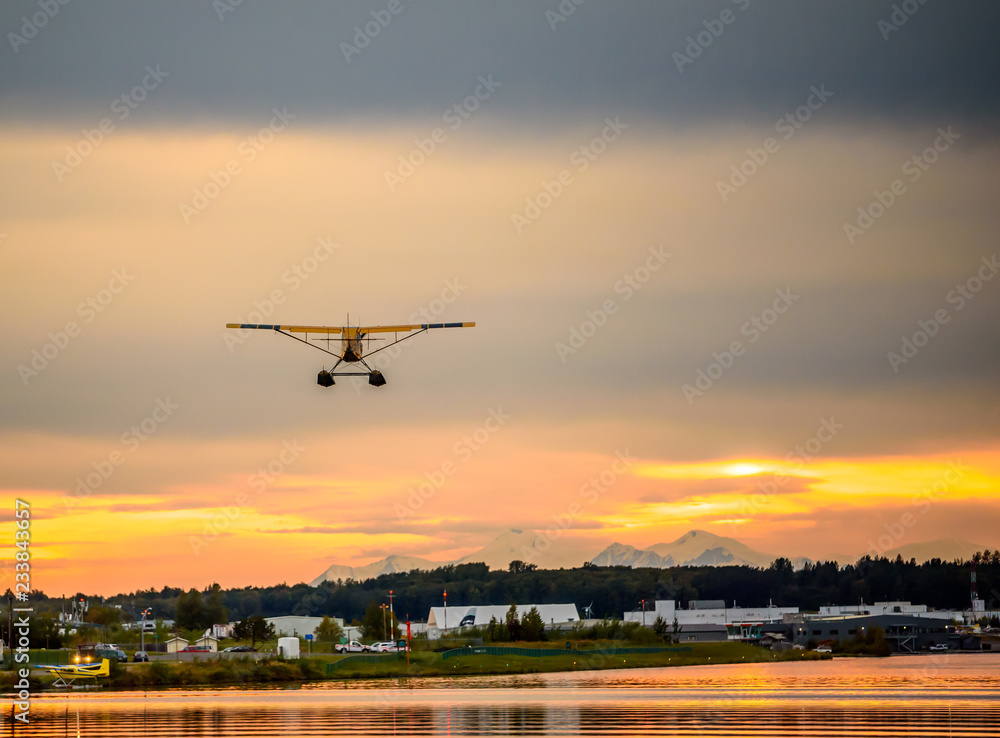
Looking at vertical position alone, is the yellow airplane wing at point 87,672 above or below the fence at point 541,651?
above

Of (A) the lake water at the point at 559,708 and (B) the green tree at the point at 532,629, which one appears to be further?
(B) the green tree at the point at 532,629

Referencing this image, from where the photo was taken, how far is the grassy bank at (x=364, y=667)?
10212 cm

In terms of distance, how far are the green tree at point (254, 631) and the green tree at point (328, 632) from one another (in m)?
14.7

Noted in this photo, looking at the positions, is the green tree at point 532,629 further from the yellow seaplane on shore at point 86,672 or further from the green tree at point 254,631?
the yellow seaplane on shore at point 86,672

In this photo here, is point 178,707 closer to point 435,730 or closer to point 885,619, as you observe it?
point 435,730

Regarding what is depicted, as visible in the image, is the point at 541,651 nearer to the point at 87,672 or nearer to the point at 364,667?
the point at 364,667

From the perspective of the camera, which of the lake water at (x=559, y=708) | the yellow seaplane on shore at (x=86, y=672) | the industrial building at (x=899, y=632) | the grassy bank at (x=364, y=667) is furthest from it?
the industrial building at (x=899, y=632)

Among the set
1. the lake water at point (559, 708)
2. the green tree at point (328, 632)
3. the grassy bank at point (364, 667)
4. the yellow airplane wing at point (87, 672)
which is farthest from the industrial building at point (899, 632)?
the yellow airplane wing at point (87, 672)

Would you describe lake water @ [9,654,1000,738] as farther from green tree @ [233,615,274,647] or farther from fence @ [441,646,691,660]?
green tree @ [233,615,274,647]

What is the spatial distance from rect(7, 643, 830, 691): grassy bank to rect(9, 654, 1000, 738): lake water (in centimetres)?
1138

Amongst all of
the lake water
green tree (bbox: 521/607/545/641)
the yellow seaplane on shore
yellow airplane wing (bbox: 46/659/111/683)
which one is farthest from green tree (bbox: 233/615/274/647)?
the lake water

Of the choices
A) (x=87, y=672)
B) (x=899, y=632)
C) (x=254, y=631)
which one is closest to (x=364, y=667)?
(x=87, y=672)

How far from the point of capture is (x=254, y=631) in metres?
171

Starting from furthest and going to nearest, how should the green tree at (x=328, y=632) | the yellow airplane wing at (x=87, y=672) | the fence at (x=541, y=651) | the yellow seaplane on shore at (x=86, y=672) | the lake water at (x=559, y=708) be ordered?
the green tree at (x=328, y=632)
the fence at (x=541, y=651)
the yellow airplane wing at (x=87, y=672)
the yellow seaplane on shore at (x=86, y=672)
the lake water at (x=559, y=708)
